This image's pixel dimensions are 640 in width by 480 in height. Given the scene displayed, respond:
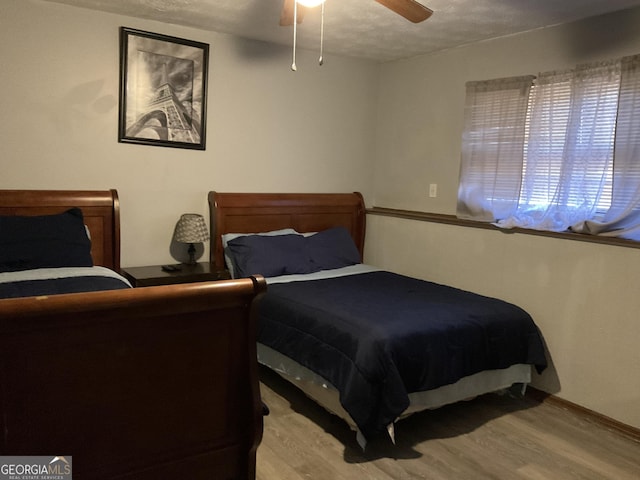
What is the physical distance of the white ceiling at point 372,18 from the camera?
295 centimetres

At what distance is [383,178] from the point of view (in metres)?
4.59

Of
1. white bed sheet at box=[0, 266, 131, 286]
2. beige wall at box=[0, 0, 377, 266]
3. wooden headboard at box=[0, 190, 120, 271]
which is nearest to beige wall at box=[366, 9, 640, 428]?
beige wall at box=[0, 0, 377, 266]

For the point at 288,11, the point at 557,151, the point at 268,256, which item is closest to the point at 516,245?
the point at 557,151

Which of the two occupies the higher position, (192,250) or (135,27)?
(135,27)

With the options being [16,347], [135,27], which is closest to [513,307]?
[16,347]

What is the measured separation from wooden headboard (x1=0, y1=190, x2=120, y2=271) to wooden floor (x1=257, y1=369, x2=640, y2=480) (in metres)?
1.37

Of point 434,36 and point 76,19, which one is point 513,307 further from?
point 76,19

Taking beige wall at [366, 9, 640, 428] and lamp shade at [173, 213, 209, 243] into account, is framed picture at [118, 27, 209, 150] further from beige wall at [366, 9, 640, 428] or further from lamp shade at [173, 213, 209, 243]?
beige wall at [366, 9, 640, 428]

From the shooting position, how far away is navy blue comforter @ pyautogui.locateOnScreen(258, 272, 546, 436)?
97.0 inches

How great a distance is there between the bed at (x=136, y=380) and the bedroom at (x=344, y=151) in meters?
2.04

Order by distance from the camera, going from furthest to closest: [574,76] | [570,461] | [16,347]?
[574,76]
[570,461]
[16,347]

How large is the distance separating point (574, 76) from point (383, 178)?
179 centimetres

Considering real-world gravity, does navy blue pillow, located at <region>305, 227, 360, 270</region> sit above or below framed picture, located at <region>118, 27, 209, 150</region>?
below

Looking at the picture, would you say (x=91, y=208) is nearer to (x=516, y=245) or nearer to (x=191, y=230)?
(x=191, y=230)
